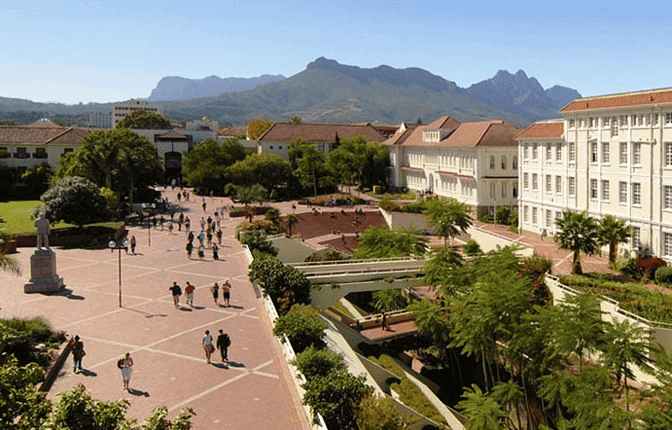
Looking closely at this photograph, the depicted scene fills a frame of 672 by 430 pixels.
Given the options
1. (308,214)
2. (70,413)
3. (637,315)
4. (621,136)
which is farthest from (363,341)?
(308,214)

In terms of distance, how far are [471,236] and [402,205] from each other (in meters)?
13.4

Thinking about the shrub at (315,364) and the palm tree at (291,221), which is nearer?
the shrub at (315,364)

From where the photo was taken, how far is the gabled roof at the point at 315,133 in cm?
10350

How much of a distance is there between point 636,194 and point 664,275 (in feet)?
22.7

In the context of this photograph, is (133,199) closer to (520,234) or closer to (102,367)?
(520,234)

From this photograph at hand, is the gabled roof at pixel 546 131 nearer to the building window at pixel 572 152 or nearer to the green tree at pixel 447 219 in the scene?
the building window at pixel 572 152

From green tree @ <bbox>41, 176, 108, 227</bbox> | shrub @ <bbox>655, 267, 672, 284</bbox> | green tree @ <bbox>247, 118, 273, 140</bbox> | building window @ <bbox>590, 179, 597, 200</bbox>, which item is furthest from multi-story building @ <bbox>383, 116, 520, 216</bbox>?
green tree @ <bbox>247, 118, 273, 140</bbox>

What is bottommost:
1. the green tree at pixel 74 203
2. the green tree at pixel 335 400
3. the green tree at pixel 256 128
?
the green tree at pixel 335 400

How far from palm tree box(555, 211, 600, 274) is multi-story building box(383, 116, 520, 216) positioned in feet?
82.3

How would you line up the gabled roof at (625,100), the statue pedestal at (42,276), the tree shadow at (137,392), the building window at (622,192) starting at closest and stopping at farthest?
1. the tree shadow at (137,392)
2. the statue pedestal at (42,276)
3. the gabled roof at (625,100)
4. the building window at (622,192)

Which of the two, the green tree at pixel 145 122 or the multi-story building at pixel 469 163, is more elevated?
the green tree at pixel 145 122

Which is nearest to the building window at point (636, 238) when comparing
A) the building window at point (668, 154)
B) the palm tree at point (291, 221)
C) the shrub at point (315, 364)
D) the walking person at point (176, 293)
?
the building window at point (668, 154)

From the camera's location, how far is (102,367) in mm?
23891

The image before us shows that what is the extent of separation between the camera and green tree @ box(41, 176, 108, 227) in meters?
50.2
